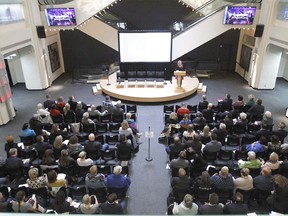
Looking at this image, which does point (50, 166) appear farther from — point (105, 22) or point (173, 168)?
point (105, 22)

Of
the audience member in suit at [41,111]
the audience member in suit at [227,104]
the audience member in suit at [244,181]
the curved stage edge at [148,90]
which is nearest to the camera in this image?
the audience member in suit at [244,181]

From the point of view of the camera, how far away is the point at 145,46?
13023 mm

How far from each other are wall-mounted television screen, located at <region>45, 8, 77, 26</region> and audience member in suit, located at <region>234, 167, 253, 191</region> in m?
11.0

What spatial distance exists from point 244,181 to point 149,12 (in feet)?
43.5

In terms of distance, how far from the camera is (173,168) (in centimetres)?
559

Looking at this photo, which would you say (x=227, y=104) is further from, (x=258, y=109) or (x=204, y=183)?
(x=204, y=183)

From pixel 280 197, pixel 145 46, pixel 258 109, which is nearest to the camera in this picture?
pixel 280 197

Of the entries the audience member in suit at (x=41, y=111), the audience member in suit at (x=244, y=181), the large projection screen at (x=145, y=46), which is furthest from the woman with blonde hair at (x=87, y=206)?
the large projection screen at (x=145, y=46)

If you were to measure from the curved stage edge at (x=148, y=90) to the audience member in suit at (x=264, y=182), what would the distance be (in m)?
6.62

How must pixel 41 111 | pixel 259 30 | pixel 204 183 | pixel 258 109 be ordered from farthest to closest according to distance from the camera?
pixel 259 30 → pixel 258 109 → pixel 41 111 → pixel 204 183

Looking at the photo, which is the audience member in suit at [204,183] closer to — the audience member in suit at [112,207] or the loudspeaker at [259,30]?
the audience member in suit at [112,207]

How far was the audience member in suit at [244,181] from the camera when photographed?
4.88 m

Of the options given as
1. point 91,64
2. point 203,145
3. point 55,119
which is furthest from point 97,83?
point 203,145

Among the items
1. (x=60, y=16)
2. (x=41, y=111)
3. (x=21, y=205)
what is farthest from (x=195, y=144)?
(x=60, y=16)
